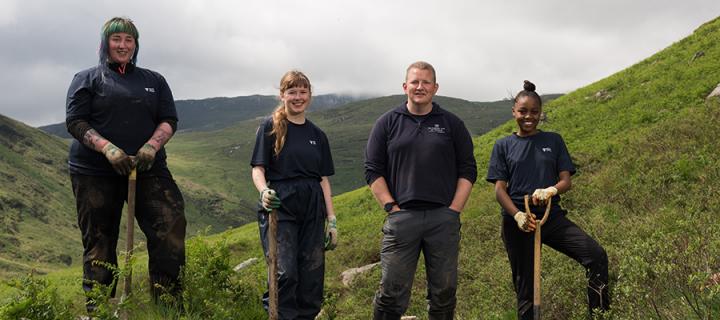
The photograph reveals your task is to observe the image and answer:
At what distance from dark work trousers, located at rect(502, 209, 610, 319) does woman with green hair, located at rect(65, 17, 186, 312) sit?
12.8ft

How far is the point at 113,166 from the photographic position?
6.18m

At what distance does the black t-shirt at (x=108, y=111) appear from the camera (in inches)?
253

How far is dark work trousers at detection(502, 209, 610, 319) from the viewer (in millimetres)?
6645

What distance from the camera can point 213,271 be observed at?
23.7 ft

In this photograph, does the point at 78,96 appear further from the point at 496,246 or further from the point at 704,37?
the point at 704,37

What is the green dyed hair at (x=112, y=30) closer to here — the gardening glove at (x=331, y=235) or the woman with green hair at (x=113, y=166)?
the woman with green hair at (x=113, y=166)

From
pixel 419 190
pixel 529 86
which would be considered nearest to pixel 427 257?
pixel 419 190

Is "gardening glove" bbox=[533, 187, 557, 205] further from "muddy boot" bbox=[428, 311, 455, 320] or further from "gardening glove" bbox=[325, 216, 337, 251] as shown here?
"gardening glove" bbox=[325, 216, 337, 251]

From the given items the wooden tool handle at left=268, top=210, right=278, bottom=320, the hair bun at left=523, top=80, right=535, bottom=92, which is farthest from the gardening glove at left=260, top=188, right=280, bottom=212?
the hair bun at left=523, top=80, right=535, bottom=92

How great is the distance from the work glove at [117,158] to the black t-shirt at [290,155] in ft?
4.17

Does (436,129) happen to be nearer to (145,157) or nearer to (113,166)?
(145,157)

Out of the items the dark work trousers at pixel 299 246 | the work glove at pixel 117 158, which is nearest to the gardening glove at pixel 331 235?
the dark work trousers at pixel 299 246

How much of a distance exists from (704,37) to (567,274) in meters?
22.3

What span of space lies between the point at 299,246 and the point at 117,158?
209 centimetres
